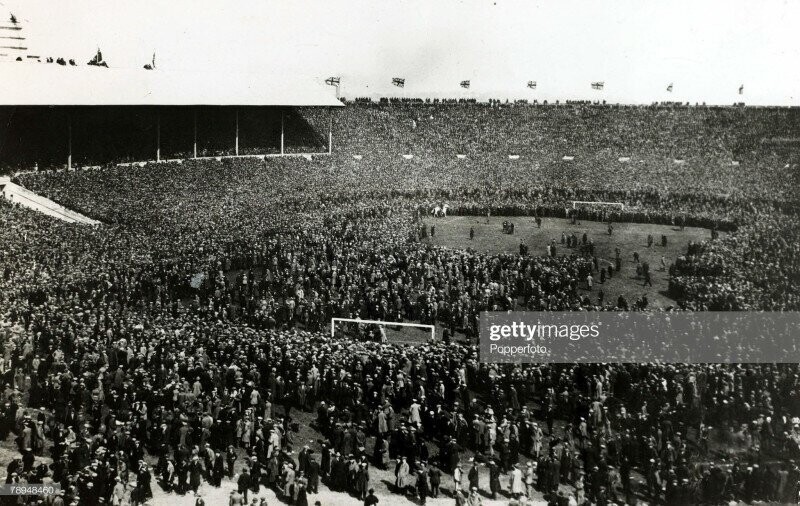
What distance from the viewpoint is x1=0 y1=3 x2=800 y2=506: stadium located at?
1228 cm

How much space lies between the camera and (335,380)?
48.5 feet

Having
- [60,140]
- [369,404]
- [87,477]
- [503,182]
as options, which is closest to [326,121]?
[503,182]

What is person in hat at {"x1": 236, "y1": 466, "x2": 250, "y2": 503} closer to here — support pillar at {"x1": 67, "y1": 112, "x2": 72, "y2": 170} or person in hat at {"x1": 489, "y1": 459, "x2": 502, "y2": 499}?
person in hat at {"x1": 489, "y1": 459, "x2": 502, "y2": 499}

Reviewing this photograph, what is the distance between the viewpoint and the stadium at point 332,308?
12281 mm

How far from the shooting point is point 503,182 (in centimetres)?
4528

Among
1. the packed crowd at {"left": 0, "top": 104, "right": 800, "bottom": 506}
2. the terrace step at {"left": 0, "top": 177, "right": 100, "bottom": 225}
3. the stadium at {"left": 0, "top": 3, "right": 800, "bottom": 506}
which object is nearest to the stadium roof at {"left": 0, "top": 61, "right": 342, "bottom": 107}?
the stadium at {"left": 0, "top": 3, "right": 800, "bottom": 506}

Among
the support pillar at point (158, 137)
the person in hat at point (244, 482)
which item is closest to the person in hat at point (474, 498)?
the person in hat at point (244, 482)

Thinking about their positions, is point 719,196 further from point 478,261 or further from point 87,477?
point 87,477

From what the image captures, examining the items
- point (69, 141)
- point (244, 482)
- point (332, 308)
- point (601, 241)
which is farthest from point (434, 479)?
point (69, 141)

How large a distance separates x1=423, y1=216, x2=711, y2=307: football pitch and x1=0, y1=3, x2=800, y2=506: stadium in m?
0.23

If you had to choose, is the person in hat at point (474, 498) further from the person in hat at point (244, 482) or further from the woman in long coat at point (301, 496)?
the person in hat at point (244, 482)

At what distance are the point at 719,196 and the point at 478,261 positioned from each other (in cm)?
2230

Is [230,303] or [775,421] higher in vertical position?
[230,303]

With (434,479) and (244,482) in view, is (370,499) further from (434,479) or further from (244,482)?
(244,482)
